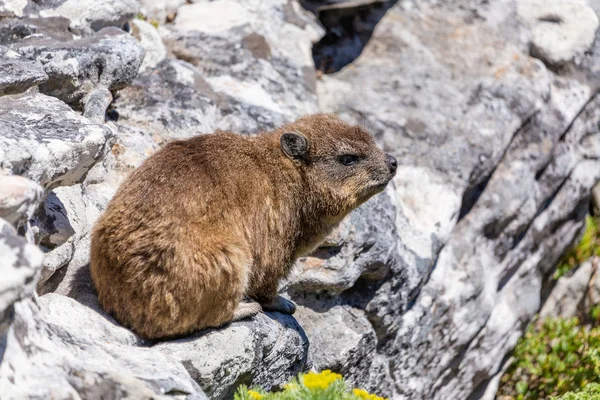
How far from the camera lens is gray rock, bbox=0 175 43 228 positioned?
4027 mm

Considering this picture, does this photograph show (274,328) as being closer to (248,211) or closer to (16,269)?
(248,211)

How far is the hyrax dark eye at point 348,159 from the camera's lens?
21.3 feet

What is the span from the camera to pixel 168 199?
5.21 metres

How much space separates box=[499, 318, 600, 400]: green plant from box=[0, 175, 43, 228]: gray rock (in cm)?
666

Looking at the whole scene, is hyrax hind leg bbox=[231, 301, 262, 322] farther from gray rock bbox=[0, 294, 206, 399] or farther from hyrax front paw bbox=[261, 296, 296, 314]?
gray rock bbox=[0, 294, 206, 399]

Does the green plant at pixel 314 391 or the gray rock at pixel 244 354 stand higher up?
the green plant at pixel 314 391

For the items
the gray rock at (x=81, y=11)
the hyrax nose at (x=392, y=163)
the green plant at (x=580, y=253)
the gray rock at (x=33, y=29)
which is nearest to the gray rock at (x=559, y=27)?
the green plant at (x=580, y=253)

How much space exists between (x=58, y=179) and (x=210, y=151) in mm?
1125

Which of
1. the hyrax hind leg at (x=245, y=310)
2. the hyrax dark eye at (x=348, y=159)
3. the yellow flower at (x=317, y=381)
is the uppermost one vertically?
the yellow flower at (x=317, y=381)

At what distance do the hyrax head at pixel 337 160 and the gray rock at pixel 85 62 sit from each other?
1.56m

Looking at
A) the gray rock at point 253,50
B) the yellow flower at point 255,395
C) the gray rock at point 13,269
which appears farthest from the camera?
the gray rock at point 253,50

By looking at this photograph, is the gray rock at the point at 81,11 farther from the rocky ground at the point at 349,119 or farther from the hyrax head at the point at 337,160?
the hyrax head at the point at 337,160

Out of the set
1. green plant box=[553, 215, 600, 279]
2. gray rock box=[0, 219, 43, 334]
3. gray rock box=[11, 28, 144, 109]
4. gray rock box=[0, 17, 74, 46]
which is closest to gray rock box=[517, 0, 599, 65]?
green plant box=[553, 215, 600, 279]

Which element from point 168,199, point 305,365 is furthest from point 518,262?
point 168,199
